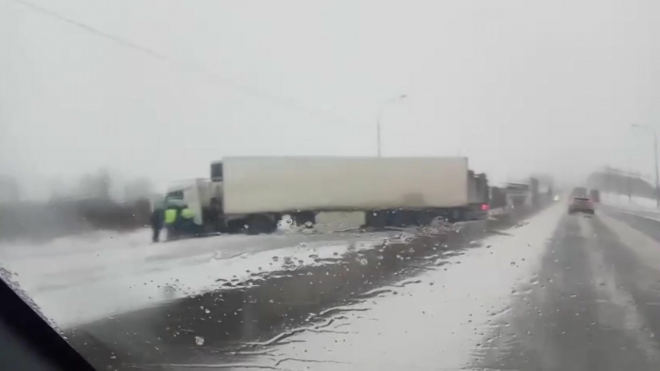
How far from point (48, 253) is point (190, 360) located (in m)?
1.43

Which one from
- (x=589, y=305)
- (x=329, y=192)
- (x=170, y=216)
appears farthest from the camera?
(x=170, y=216)

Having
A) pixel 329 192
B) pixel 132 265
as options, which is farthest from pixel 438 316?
pixel 132 265

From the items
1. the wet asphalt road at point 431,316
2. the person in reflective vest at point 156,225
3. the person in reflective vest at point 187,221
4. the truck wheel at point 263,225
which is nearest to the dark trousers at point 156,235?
the person in reflective vest at point 156,225

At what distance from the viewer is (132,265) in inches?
167

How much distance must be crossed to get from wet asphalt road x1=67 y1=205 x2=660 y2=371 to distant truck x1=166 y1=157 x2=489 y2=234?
0.19m

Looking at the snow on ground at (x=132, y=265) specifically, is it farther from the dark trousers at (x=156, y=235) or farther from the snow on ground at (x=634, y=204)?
the snow on ground at (x=634, y=204)

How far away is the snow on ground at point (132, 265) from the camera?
398cm

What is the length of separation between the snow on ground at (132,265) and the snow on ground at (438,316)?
0.53 metres

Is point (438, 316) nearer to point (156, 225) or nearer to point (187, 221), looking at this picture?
point (187, 221)

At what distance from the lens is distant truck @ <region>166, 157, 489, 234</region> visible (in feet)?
11.7

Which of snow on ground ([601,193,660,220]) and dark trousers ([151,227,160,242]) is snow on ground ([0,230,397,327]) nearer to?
dark trousers ([151,227,160,242])

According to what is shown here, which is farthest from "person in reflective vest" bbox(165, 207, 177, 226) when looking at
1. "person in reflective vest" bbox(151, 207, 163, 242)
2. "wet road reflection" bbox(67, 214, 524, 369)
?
"wet road reflection" bbox(67, 214, 524, 369)

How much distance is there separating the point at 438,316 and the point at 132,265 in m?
2.14

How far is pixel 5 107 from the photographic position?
430 cm
